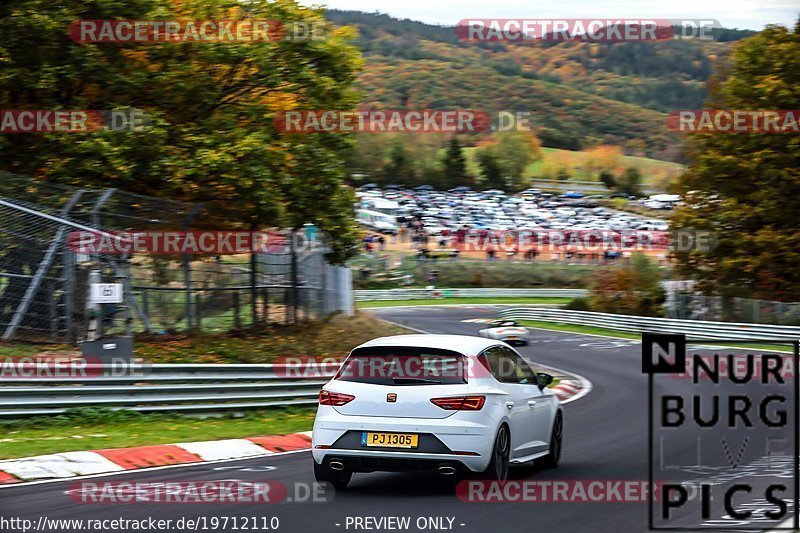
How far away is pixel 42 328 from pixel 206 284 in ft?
13.9

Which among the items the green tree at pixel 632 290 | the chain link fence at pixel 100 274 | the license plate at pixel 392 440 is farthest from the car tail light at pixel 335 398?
the green tree at pixel 632 290

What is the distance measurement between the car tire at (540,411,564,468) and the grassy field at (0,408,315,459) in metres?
4.43

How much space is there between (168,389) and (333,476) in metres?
6.47

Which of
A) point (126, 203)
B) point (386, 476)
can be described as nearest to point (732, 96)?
point (126, 203)

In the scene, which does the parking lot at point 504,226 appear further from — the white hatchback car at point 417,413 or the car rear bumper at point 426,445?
the car rear bumper at point 426,445

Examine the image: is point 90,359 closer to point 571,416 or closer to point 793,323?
point 571,416

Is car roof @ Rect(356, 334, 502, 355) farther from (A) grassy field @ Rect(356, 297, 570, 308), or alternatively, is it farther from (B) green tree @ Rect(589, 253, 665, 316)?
(A) grassy field @ Rect(356, 297, 570, 308)

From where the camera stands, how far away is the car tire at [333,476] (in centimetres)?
967

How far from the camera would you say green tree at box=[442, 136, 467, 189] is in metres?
123

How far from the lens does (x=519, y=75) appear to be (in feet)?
609

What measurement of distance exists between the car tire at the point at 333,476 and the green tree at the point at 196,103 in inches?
456

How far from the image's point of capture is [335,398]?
9609 mm

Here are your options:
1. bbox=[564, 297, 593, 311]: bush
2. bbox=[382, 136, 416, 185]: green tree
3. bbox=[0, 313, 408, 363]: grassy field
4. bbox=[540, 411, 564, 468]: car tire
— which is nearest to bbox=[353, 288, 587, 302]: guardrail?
bbox=[564, 297, 593, 311]: bush

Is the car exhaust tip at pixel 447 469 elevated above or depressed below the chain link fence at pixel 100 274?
below
